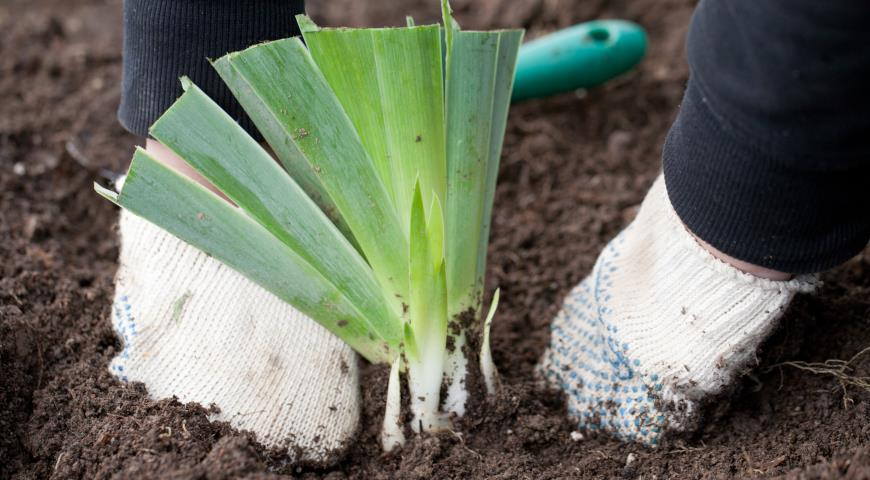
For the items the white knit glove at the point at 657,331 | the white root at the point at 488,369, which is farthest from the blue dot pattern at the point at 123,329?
the white knit glove at the point at 657,331

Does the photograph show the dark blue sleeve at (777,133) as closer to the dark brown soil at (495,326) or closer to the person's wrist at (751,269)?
the person's wrist at (751,269)

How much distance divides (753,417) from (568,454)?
11.8 inches

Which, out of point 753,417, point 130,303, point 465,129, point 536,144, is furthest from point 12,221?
point 753,417

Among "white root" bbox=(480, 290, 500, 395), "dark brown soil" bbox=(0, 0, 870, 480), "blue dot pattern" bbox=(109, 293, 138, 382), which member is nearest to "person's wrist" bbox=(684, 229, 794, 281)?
"dark brown soil" bbox=(0, 0, 870, 480)

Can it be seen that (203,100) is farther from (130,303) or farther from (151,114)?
(130,303)

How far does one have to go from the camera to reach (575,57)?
1.95m

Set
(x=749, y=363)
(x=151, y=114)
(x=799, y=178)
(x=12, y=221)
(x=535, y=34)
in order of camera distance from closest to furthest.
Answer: (x=799, y=178)
(x=749, y=363)
(x=151, y=114)
(x=12, y=221)
(x=535, y=34)

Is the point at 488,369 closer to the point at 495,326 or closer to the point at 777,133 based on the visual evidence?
the point at 495,326

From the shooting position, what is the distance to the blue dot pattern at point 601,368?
4.25 feet

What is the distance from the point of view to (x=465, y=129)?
1.28 meters

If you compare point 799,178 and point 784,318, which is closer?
point 799,178

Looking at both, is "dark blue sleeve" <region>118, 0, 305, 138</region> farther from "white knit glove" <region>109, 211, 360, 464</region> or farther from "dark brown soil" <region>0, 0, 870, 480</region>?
"dark brown soil" <region>0, 0, 870, 480</region>

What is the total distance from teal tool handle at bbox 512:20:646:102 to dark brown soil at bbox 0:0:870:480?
13cm

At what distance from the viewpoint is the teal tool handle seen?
6.40 ft
